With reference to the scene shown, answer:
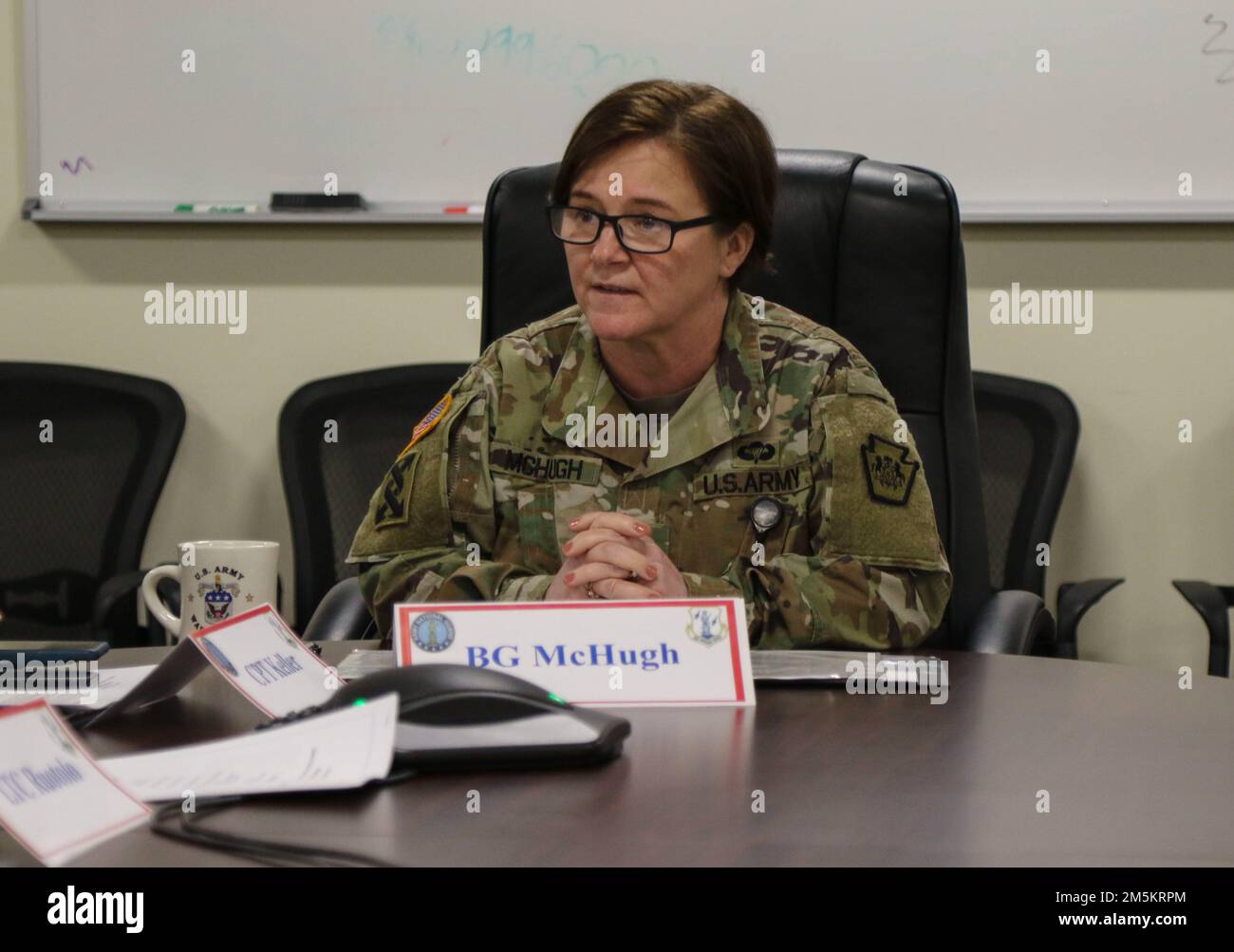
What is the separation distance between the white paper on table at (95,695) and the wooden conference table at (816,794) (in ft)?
0.08

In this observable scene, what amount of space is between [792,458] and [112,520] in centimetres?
133

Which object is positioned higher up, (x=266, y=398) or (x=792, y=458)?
(x=266, y=398)

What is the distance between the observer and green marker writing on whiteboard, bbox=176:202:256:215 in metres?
2.50

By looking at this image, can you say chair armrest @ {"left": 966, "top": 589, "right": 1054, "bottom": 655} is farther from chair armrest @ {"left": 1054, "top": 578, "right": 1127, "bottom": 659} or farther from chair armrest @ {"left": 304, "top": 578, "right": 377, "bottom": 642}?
chair armrest @ {"left": 304, "top": 578, "right": 377, "bottom": 642}

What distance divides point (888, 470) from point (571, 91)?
1274 millimetres

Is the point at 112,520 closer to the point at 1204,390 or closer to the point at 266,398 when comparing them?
the point at 266,398

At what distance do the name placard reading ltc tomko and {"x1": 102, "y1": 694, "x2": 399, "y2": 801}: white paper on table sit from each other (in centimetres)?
21

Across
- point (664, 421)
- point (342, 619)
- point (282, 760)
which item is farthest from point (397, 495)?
point (282, 760)

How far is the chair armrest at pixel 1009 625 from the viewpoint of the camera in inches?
54.3

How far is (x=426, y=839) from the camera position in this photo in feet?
2.02

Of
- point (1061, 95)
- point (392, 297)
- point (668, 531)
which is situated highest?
point (1061, 95)

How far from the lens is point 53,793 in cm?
62
